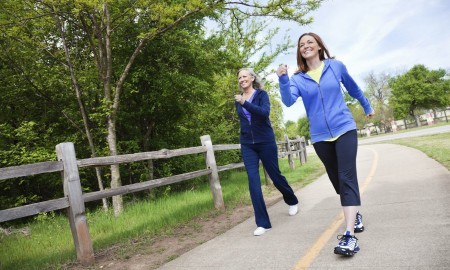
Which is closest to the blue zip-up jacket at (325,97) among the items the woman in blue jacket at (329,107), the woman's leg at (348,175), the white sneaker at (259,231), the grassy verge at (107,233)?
the woman in blue jacket at (329,107)

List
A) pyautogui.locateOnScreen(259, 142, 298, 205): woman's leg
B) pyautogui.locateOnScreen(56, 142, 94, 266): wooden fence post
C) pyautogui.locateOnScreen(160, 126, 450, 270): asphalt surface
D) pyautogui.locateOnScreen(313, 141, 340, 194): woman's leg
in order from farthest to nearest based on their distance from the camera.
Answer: pyautogui.locateOnScreen(259, 142, 298, 205): woman's leg → pyautogui.locateOnScreen(56, 142, 94, 266): wooden fence post → pyautogui.locateOnScreen(313, 141, 340, 194): woman's leg → pyautogui.locateOnScreen(160, 126, 450, 270): asphalt surface

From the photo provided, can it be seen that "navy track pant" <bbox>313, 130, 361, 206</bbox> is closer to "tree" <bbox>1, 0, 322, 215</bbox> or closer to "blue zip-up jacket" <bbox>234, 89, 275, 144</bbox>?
"blue zip-up jacket" <bbox>234, 89, 275, 144</bbox>

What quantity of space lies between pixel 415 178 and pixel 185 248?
492 cm

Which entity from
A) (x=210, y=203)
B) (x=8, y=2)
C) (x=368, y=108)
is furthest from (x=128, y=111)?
(x=368, y=108)

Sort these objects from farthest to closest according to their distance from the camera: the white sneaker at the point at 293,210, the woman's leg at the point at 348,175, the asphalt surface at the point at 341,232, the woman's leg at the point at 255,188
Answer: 1. the white sneaker at the point at 293,210
2. the woman's leg at the point at 255,188
3. the woman's leg at the point at 348,175
4. the asphalt surface at the point at 341,232

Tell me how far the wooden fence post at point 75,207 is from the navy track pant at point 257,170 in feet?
6.94

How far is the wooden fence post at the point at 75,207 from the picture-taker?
443 centimetres

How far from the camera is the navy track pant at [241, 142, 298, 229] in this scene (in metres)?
4.88

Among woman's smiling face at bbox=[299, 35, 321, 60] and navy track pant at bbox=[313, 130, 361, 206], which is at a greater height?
woman's smiling face at bbox=[299, 35, 321, 60]


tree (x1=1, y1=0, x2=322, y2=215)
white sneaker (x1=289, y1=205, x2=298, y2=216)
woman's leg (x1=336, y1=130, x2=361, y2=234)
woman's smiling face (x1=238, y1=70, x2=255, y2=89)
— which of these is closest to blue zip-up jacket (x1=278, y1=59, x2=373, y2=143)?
woman's leg (x1=336, y1=130, x2=361, y2=234)

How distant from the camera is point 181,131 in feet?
45.9

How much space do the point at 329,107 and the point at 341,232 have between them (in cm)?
141

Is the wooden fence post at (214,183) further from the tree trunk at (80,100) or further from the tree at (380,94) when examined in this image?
the tree at (380,94)

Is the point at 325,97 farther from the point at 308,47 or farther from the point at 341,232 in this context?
the point at 341,232
